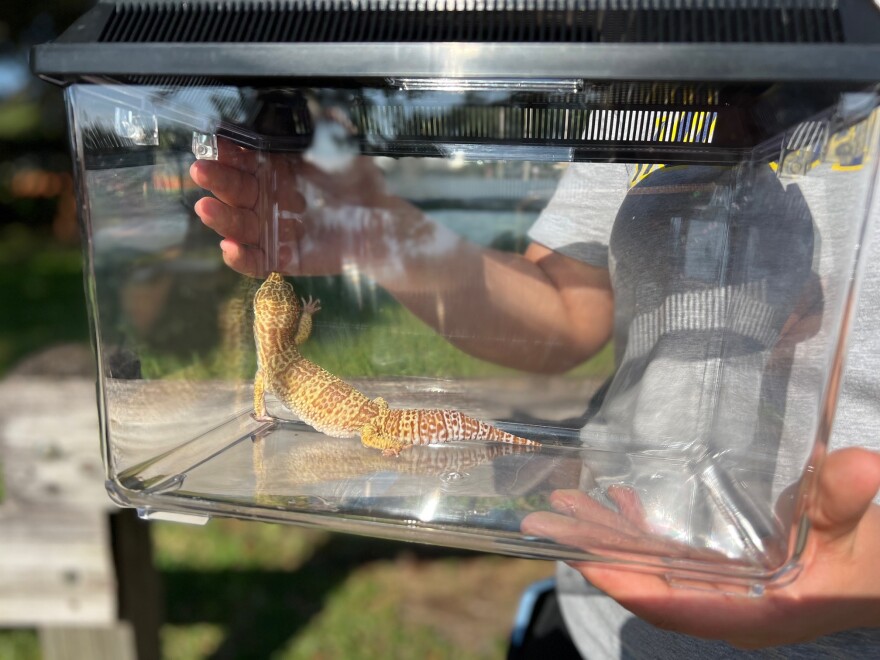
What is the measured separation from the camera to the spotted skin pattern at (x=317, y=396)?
34.5 inches

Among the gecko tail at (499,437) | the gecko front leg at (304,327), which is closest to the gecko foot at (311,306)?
the gecko front leg at (304,327)

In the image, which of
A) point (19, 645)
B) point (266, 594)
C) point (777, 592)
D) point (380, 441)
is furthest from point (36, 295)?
point (777, 592)

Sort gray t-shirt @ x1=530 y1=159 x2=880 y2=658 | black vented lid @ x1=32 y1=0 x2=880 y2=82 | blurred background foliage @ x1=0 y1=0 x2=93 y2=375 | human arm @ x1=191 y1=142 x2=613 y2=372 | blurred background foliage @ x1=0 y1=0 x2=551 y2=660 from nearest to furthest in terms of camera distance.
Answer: black vented lid @ x1=32 y1=0 x2=880 y2=82, gray t-shirt @ x1=530 y1=159 x2=880 y2=658, human arm @ x1=191 y1=142 x2=613 y2=372, blurred background foliage @ x1=0 y1=0 x2=551 y2=660, blurred background foliage @ x1=0 y1=0 x2=93 y2=375

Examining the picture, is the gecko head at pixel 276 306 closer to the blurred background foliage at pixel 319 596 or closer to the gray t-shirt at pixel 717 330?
the gray t-shirt at pixel 717 330

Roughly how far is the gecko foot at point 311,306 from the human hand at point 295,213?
0.06 metres

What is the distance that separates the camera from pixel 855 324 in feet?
2.63

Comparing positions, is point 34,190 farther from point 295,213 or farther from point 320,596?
point 295,213

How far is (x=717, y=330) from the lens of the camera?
88 centimetres

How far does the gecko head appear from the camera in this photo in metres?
0.89

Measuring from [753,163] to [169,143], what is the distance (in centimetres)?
73

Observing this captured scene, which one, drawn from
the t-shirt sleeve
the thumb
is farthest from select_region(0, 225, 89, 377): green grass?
the thumb

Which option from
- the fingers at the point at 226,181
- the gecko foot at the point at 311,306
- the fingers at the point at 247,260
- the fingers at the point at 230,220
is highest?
the fingers at the point at 226,181

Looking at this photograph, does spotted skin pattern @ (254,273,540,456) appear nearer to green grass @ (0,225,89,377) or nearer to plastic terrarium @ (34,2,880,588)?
plastic terrarium @ (34,2,880,588)

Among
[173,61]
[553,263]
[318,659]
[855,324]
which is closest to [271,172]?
[173,61]
